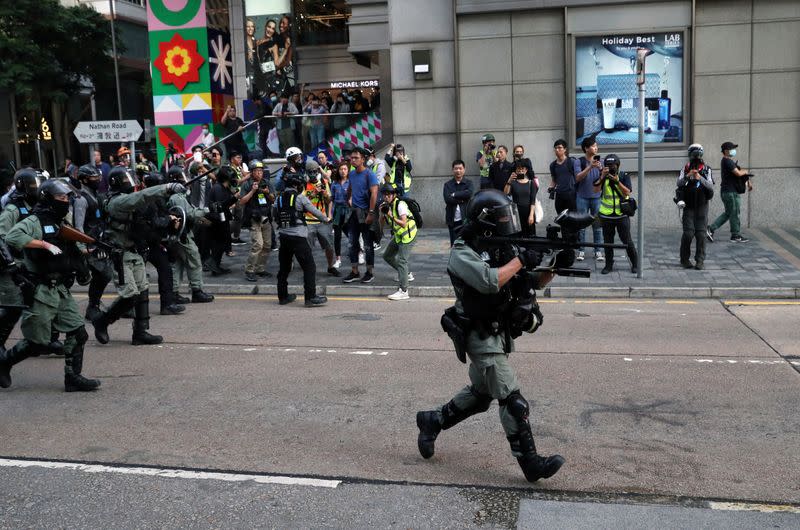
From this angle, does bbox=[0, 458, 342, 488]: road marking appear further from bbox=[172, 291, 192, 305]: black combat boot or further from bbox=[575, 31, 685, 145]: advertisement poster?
bbox=[575, 31, 685, 145]: advertisement poster

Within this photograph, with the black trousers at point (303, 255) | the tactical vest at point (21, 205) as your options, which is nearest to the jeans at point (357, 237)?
the black trousers at point (303, 255)

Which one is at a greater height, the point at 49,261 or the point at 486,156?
the point at 486,156

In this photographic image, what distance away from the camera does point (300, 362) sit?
8.23 m

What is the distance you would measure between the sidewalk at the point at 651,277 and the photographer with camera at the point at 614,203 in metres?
0.27

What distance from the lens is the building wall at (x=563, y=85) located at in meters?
16.2

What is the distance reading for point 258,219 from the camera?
43.7ft

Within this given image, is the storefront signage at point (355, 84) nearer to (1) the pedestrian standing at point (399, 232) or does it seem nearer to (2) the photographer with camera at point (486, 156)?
(2) the photographer with camera at point (486, 156)

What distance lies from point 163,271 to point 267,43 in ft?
55.8

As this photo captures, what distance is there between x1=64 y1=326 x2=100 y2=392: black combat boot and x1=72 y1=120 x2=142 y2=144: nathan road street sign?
1206cm

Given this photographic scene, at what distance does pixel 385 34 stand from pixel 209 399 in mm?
14236

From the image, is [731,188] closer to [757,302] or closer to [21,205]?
[757,302]

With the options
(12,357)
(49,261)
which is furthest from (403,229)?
(12,357)

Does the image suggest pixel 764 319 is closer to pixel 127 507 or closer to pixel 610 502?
pixel 610 502

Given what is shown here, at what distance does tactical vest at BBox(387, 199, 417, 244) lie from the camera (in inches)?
446
